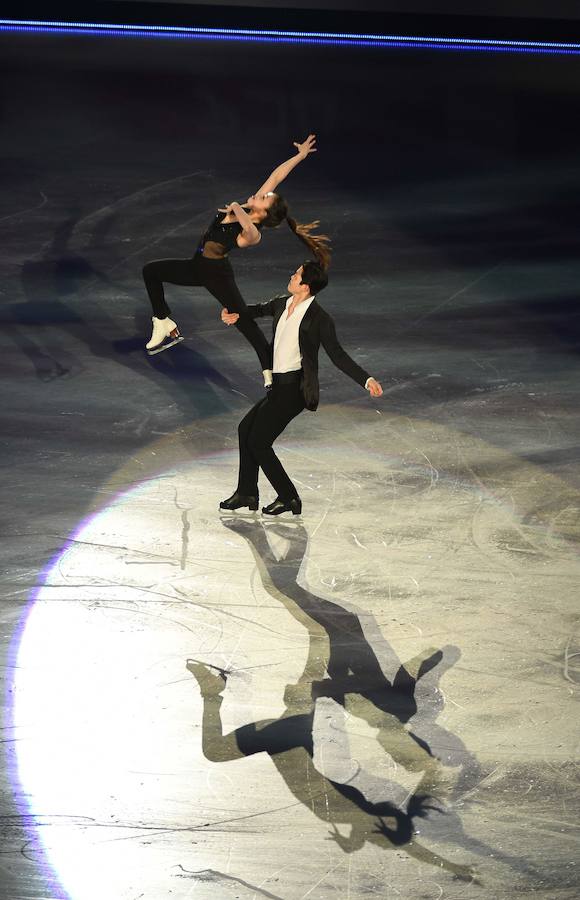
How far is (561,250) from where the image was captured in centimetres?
1412

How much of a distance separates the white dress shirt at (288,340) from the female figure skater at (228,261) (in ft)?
0.39

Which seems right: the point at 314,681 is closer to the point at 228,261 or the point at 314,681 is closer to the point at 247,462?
the point at 247,462

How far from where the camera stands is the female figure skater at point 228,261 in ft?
29.7

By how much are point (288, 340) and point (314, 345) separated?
0.18 m

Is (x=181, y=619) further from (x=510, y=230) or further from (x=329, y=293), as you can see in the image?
(x=510, y=230)

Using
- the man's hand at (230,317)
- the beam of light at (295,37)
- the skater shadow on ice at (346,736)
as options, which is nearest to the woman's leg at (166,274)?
the man's hand at (230,317)

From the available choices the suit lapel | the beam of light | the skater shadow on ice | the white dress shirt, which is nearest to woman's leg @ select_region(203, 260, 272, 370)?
the white dress shirt

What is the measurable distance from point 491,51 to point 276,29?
3178 mm

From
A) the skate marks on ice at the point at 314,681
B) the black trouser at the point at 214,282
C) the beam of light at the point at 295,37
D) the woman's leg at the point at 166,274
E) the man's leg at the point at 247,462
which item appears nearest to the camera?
the skate marks on ice at the point at 314,681

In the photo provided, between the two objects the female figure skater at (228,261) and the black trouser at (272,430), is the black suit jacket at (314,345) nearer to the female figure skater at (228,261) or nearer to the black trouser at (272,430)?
→ the black trouser at (272,430)

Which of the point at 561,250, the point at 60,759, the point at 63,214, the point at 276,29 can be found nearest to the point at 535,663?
the point at 60,759

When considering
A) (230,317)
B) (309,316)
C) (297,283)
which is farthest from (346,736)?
(230,317)

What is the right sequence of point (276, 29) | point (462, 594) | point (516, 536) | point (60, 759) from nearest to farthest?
point (60, 759), point (462, 594), point (516, 536), point (276, 29)

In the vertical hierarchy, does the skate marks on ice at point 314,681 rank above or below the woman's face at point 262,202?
below
